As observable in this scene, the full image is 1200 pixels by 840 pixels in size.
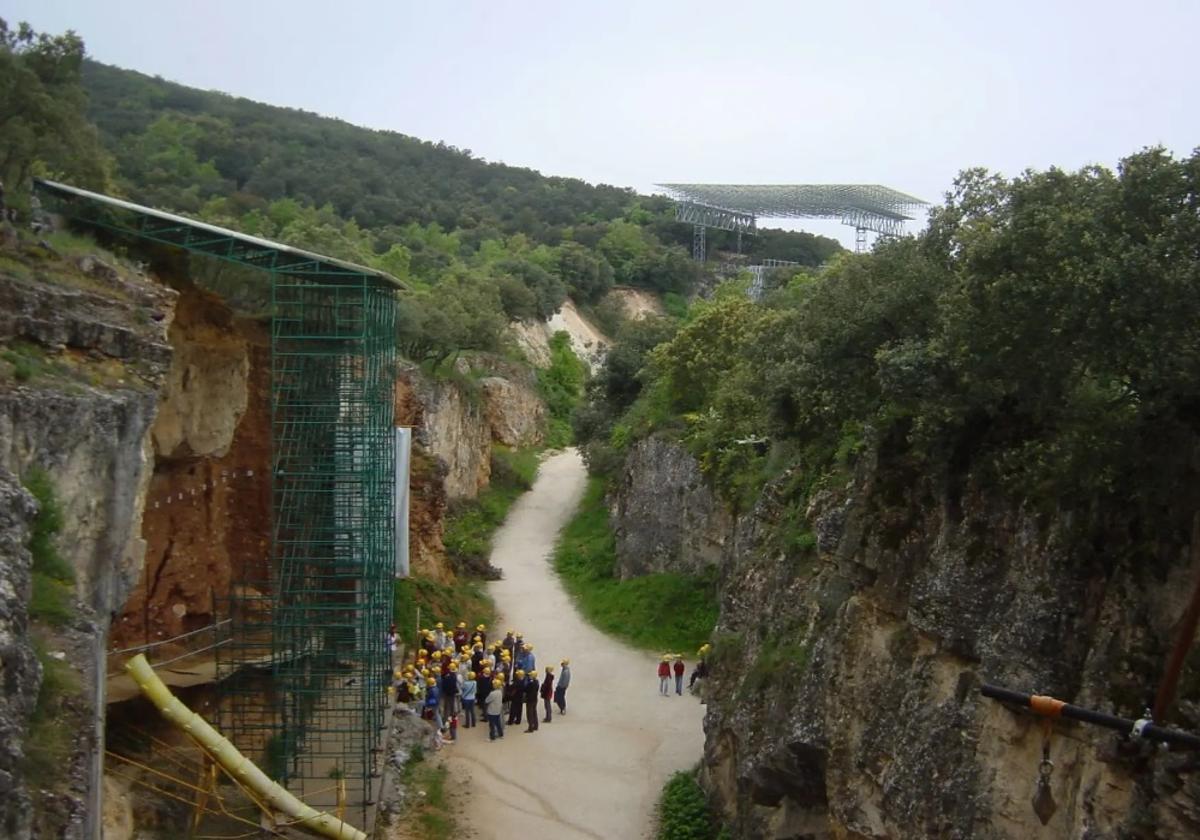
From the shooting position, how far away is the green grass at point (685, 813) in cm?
1797

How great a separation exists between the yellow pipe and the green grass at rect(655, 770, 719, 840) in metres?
4.59

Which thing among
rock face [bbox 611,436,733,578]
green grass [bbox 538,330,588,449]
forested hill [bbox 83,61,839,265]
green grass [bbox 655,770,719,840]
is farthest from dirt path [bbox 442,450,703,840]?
forested hill [bbox 83,61,839,265]

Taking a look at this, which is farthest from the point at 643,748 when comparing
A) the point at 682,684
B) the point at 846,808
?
the point at 846,808

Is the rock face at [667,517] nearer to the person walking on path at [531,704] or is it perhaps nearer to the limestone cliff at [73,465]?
the person walking on path at [531,704]

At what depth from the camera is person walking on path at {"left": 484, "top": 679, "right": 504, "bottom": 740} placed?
20844mm

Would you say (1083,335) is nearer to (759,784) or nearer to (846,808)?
(846,808)

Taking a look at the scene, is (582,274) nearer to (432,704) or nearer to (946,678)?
(432,704)

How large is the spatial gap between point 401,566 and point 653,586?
737 centimetres

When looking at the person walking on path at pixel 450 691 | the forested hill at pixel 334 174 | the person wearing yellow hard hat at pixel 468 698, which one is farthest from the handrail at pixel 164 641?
the forested hill at pixel 334 174

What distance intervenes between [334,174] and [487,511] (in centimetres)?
5275

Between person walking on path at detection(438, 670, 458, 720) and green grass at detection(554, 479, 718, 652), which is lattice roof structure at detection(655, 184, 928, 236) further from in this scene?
person walking on path at detection(438, 670, 458, 720)

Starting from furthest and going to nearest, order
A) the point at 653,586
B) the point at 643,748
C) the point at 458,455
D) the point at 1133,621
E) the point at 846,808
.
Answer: the point at 458,455, the point at 653,586, the point at 643,748, the point at 846,808, the point at 1133,621

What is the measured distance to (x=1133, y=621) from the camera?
1085cm

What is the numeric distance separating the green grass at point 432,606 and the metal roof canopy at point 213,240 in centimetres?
898
